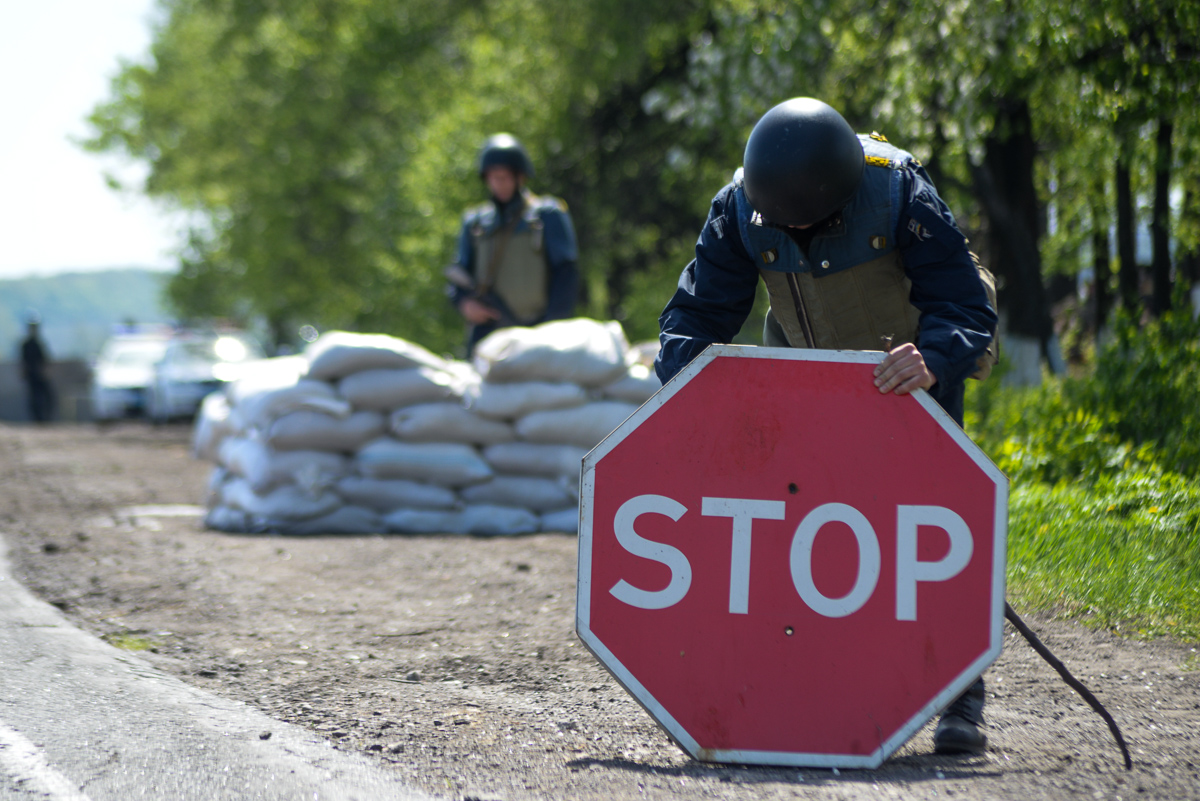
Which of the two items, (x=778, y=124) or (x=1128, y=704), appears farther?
(x=1128, y=704)

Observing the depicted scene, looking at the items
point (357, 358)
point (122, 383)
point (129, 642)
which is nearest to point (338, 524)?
point (357, 358)

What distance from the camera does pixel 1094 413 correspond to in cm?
537

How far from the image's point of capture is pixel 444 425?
6.04 metres

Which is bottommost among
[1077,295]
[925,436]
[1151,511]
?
[1151,511]

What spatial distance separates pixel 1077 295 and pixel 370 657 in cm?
655

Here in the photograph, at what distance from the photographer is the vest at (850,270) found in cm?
269

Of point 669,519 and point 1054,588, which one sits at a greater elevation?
point 669,519

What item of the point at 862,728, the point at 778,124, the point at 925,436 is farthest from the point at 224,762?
the point at 778,124

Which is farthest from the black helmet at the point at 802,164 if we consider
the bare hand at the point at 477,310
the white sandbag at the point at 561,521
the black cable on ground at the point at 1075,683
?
the bare hand at the point at 477,310

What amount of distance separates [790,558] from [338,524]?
3969 millimetres

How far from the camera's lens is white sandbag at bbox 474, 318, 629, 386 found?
237 inches

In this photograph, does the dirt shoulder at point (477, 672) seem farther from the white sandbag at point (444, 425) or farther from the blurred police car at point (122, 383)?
the blurred police car at point (122, 383)

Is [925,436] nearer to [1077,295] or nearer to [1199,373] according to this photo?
[1199,373]

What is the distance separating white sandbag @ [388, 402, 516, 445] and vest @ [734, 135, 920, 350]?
331 cm
